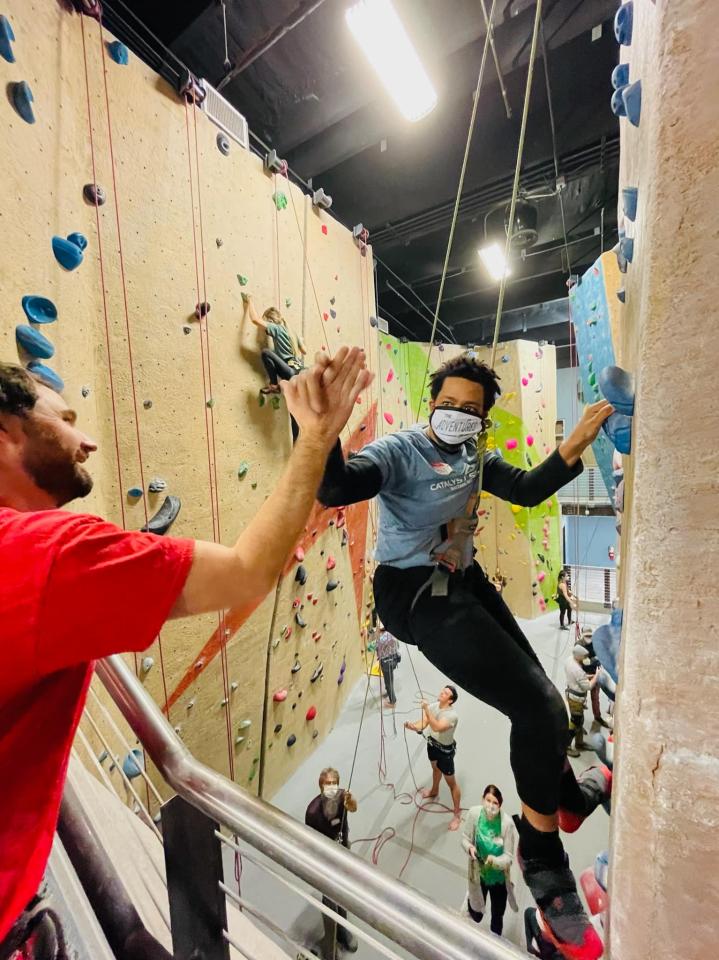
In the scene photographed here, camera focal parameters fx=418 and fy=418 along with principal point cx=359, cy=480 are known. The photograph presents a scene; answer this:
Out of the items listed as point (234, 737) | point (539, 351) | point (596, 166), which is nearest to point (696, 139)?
point (234, 737)

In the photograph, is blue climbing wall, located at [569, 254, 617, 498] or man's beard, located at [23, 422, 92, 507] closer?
man's beard, located at [23, 422, 92, 507]

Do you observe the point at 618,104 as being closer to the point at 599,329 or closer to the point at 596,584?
the point at 599,329

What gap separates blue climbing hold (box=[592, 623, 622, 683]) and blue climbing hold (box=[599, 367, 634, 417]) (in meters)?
0.41

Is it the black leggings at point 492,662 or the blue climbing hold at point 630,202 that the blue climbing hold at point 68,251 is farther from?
the blue climbing hold at point 630,202

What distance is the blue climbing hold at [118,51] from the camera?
174 centimetres

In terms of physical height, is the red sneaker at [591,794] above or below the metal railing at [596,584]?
above

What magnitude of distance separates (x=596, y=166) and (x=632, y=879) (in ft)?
13.5

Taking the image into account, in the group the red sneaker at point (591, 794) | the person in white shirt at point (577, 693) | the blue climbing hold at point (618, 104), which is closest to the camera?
the blue climbing hold at point (618, 104)

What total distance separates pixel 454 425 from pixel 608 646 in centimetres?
64

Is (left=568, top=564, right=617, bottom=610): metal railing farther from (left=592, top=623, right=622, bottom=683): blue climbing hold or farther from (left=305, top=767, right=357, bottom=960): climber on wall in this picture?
(left=592, top=623, right=622, bottom=683): blue climbing hold

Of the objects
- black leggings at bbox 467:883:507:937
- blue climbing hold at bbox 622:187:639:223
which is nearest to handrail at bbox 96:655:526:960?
blue climbing hold at bbox 622:187:639:223

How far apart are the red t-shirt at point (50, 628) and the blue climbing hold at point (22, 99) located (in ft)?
5.30

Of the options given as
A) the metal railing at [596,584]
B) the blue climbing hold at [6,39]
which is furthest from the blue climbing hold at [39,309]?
the metal railing at [596,584]

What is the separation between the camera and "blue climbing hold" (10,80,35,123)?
136cm
